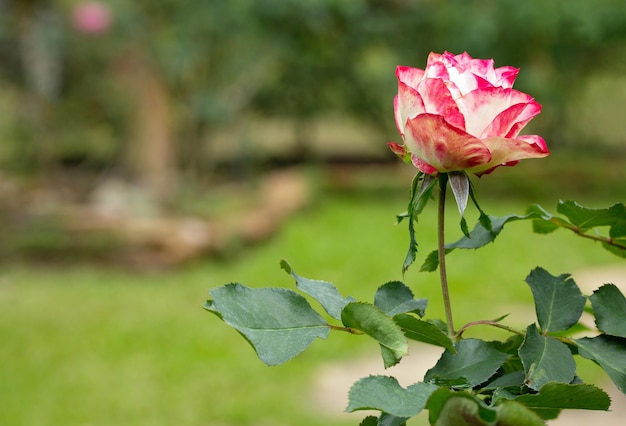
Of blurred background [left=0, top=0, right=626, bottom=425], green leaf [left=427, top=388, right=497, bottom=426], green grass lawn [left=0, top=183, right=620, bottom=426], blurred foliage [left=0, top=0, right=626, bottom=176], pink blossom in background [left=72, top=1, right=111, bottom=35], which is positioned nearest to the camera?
green leaf [left=427, top=388, right=497, bottom=426]

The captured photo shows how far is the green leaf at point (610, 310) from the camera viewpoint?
602 millimetres

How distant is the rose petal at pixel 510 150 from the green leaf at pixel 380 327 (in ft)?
0.41

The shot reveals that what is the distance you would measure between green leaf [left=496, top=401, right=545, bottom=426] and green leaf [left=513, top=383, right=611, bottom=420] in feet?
0.21

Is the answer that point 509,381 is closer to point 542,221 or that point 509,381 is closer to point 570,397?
point 570,397

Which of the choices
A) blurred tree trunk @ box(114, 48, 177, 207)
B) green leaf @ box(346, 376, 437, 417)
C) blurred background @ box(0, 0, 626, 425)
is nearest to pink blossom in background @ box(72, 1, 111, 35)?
blurred background @ box(0, 0, 626, 425)

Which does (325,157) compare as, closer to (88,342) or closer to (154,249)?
(154,249)

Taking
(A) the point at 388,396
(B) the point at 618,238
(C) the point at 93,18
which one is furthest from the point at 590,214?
(C) the point at 93,18

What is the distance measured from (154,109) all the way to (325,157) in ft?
15.6

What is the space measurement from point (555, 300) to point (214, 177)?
8.73m

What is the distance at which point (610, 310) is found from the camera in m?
0.61

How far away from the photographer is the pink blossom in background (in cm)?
651

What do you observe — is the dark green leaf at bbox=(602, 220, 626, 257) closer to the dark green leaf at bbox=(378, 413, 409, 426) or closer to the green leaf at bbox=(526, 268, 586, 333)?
the green leaf at bbox=(526, 268, 586, 333)

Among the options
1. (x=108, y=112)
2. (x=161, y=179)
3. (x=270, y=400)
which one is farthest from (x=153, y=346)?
(x=108, y=112)

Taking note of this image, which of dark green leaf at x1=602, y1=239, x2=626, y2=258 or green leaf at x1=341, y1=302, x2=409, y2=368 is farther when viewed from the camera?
dark green leaf at x1=602, y1=239, x2=626, y2=258
